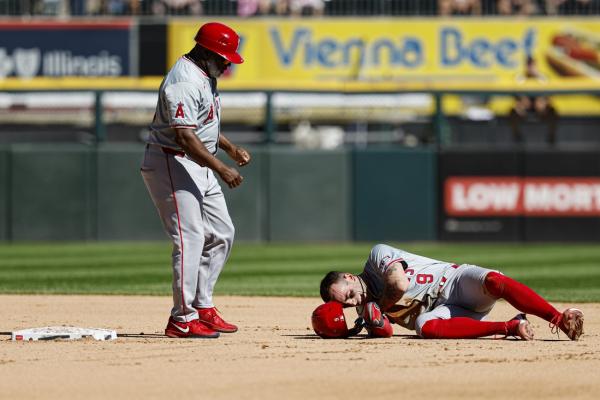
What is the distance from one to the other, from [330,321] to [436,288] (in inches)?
25.3

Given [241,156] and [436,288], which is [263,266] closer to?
[241,156]

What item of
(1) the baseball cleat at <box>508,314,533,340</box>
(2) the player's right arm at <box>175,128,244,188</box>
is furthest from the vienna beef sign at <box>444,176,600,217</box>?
(2) the player's right arm at <box>175,128,244,188</box>

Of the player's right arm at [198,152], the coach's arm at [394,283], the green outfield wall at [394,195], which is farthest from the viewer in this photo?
the green outfield wall at [394,195]

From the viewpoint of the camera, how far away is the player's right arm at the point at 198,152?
708 cm

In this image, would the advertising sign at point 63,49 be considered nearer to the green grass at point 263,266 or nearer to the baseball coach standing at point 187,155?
the green grass at point 263,266

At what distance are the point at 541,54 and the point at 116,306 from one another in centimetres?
1429

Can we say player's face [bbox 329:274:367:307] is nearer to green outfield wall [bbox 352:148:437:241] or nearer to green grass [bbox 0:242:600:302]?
green grass [bbox 0:242:600:302]

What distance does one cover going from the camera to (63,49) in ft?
74.6

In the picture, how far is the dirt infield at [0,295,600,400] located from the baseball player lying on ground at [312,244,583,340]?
10 centimetres

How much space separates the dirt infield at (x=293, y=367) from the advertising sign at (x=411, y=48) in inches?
578

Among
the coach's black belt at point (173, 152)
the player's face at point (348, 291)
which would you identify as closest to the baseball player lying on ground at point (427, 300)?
the player's face at point (348, 291)

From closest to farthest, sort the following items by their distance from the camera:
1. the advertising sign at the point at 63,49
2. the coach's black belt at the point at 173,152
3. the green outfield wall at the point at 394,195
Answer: the coach's black belt at the point at 173,152 → the green outfield wall at the point at 394,195 → the advertising sign at the point at 63,49

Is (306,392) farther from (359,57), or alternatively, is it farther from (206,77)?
(359,57)

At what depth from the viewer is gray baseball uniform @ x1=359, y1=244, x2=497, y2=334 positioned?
282 inches
